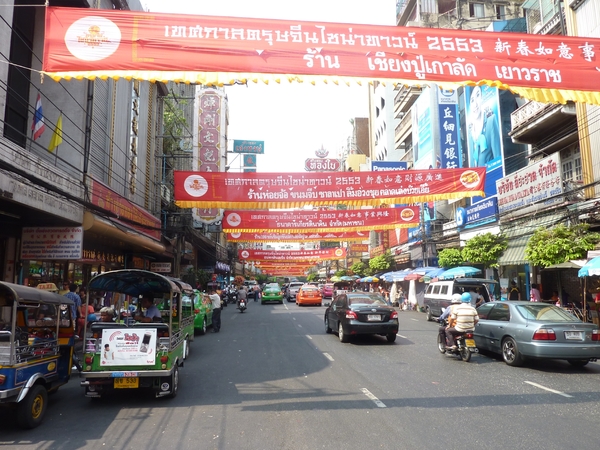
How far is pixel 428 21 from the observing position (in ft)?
127

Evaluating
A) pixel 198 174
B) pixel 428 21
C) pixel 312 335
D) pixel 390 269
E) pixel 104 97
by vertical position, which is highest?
pixel 428 21

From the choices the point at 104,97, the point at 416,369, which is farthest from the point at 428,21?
the point at 416,369

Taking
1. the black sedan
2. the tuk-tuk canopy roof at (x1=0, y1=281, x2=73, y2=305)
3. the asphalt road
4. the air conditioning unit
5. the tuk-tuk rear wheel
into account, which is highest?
the air conditioning unit

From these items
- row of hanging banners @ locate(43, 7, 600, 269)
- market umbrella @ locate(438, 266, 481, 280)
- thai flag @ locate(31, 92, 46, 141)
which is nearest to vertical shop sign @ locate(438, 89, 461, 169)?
market umbrella @ locate(438, 266, 481, 280)

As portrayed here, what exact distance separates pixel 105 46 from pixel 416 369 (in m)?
8.48

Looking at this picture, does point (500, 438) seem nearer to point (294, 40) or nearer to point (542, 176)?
point (294, 40)

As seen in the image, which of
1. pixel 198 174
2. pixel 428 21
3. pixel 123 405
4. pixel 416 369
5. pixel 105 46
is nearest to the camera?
pixel 105 46

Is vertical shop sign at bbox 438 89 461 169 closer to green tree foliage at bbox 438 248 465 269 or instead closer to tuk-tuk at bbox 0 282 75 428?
green tree foliage at bbox 438 248 465 269

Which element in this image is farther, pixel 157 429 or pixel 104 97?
pixel 104 97

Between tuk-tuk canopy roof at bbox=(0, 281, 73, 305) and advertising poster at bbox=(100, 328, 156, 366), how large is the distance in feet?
3.54

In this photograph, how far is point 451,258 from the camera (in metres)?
25.6

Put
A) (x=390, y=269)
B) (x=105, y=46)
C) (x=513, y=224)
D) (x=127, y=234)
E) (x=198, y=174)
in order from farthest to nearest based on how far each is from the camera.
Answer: (x=390, y=269), (x=513, y=224), (x=127, y=234), (x=198, y=174), (x=105, y=46)

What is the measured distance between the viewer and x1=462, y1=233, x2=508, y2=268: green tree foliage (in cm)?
2164

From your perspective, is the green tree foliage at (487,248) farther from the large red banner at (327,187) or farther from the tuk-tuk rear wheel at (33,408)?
the tuk-tuk rear wheel at (33,408)
